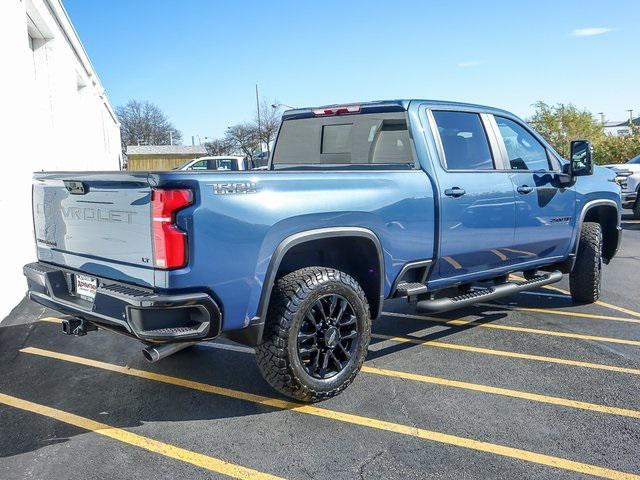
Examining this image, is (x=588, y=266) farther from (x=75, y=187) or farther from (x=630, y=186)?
(x=630, y=186)

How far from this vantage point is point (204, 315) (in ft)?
10.1

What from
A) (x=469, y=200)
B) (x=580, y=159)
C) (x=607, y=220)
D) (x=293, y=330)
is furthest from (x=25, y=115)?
(x=607, y=220)

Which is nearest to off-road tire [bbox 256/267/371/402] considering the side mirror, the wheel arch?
the side mirror

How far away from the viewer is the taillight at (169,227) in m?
2.96

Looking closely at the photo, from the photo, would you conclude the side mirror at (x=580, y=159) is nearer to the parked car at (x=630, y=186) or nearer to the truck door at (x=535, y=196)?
the truck door at (x=535, y=196)

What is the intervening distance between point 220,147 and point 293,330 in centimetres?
6254

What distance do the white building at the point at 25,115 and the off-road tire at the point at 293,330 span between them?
3.87 m

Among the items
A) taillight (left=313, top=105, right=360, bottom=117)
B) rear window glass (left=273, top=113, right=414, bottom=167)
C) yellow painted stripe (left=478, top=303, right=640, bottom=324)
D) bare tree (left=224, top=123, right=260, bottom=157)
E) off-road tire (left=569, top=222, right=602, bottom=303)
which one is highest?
bare tree (left=224, top=123, right=260, bottom=157)

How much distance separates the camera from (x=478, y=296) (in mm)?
4762

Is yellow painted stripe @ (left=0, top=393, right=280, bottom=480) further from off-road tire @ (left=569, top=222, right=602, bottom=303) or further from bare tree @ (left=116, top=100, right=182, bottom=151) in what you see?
bare tree @ (left=116, top=100, right=182, bottom=151)

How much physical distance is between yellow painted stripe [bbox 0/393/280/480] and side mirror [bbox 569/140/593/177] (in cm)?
418

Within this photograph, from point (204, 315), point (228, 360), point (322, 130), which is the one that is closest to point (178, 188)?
point (204, 315)

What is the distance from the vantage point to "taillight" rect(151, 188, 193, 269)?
2.96 metres

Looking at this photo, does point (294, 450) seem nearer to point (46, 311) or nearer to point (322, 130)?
point (322, 130)
